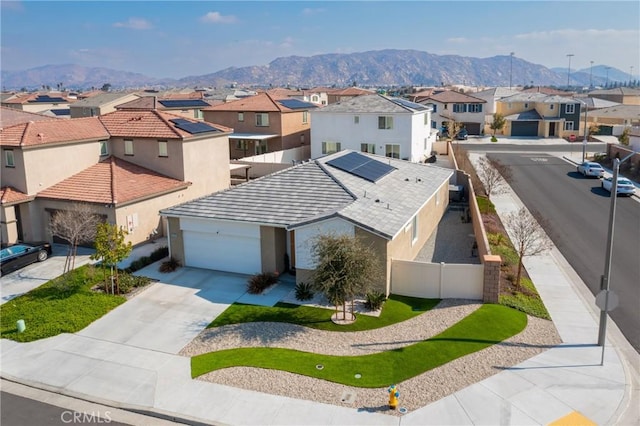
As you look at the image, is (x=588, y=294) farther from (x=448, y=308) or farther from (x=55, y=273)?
(x=55, y=273)

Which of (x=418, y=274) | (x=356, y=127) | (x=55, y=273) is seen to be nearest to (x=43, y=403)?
(x=55, y=273)

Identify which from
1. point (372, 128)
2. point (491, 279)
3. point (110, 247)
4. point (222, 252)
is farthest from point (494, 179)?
point (110, 247)

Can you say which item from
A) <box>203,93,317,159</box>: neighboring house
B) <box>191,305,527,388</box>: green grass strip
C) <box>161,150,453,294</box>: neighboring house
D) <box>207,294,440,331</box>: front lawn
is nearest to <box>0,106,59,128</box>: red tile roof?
<box>161,150,453,294</box>: neighboring house

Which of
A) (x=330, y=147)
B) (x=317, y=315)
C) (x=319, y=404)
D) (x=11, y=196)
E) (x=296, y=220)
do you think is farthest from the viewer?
(x=330, y=147)

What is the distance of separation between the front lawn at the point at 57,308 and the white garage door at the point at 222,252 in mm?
4181

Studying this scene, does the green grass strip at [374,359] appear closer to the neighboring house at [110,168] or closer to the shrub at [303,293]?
the shrub at [303,293]

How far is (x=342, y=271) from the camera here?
18531 mm

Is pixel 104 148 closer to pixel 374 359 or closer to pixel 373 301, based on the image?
pixel 373 301

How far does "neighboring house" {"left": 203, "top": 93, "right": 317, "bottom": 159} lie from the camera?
52.7m

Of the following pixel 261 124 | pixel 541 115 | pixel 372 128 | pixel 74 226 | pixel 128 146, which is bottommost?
pixel 74 226

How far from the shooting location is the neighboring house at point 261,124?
5266cm

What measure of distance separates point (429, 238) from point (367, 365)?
14729 mm

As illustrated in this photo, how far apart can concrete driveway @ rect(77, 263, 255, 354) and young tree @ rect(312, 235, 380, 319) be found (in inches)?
186

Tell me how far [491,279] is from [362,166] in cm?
1130
